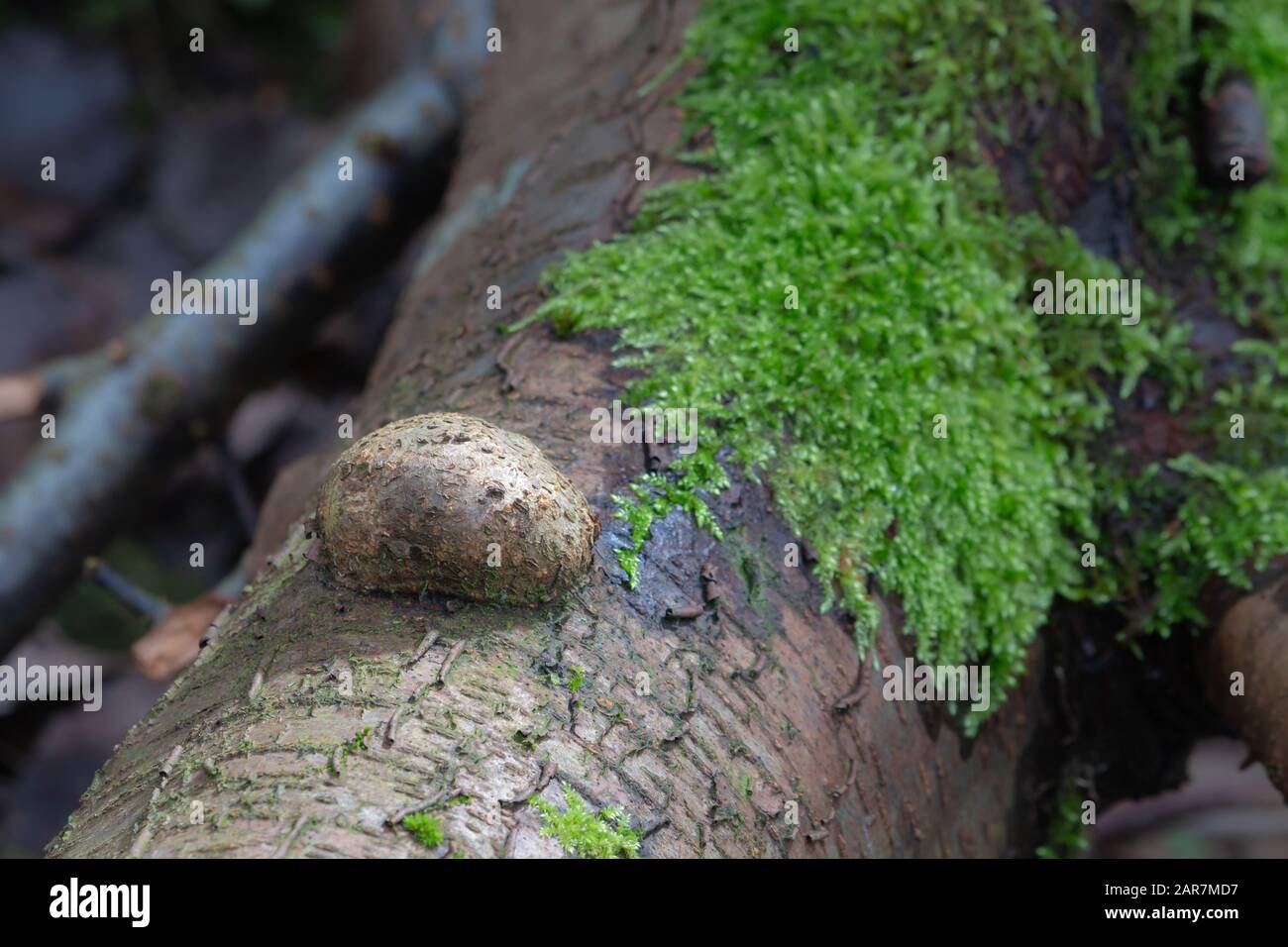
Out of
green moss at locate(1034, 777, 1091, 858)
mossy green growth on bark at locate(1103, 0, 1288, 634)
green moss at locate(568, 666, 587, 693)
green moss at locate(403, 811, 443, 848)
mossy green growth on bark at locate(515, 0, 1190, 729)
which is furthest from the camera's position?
green moss at locate(1034, 777, 1091, 858)

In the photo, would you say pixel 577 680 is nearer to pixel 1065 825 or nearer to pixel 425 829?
pixel 425 829

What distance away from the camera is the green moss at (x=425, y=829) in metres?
1.30

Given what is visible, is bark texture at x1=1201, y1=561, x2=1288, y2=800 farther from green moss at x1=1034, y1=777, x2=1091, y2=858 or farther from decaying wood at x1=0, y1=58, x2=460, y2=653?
decaying wood at x1=0, y1=58, x2=460, y2=653

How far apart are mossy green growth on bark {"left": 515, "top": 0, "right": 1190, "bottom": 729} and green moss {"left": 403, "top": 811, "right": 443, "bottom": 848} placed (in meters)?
0.57

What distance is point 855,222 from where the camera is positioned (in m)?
2.20

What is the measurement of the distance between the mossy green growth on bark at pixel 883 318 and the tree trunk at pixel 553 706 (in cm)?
10

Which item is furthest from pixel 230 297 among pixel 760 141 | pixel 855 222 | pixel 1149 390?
pixel 1149 390

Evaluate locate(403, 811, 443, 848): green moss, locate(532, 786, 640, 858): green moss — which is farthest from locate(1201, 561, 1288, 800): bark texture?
locate(403, 811, 443, 848): green moss

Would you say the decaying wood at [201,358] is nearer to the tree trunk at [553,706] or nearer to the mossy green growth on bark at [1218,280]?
the tree trunk at [553,706]

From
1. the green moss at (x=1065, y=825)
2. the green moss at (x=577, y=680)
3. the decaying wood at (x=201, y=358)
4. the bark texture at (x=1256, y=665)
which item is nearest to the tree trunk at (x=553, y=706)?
the green moss at (x=577, y=680)

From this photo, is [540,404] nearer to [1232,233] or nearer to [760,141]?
[760,141]

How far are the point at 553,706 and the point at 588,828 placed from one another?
0.18 meters

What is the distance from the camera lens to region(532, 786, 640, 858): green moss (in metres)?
1.38

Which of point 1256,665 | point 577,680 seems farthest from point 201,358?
point 1256,665
